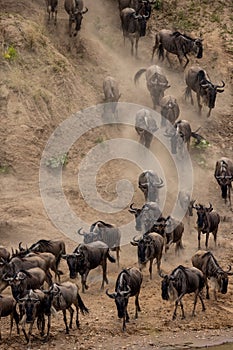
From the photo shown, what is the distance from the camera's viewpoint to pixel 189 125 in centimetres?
3519

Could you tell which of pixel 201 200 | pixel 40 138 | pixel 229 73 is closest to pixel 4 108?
pixel 40 138

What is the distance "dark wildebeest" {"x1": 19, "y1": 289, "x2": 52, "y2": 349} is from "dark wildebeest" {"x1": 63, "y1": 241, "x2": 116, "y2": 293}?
7.58 ft

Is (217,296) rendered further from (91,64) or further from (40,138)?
(91,64)

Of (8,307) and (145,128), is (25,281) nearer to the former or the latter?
(8,307)

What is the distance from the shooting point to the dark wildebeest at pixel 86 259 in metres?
26.7

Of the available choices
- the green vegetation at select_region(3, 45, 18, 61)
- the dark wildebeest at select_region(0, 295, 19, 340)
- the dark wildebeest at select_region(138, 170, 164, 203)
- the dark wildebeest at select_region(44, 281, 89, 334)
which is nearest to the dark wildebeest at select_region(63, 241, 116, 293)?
the dark wildebeest at select_region(44, 281, 89, 334)

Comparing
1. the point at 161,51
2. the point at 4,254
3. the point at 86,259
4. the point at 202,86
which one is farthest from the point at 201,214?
the point at 161,51

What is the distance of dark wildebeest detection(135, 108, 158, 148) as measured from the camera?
1368 inches

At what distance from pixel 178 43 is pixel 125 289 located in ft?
52.7

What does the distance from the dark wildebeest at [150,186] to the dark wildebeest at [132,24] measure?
29.4 feet

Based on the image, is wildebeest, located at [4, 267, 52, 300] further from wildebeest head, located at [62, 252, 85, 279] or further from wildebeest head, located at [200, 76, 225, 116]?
wildebeest head, located at [200, 76, 225, 116]

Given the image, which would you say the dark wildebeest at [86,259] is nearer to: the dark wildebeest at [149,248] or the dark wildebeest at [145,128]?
the dark wildebeest at [149,248]

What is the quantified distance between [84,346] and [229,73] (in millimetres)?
18709

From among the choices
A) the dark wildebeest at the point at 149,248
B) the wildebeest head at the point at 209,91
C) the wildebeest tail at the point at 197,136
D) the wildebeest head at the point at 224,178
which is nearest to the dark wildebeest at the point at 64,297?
the dark wildebeest at the point at 149,248
